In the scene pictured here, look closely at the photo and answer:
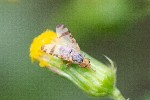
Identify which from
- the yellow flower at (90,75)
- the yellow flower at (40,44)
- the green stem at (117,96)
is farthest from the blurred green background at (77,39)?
the green stem at (117,96)

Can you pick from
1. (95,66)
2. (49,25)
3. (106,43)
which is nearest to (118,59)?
(106,43)

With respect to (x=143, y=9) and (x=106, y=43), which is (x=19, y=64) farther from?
(x=143, y=9)

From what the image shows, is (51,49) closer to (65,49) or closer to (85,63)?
(65,49)

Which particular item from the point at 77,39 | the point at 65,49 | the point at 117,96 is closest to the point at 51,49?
the point at 65,49

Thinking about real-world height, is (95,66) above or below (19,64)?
below

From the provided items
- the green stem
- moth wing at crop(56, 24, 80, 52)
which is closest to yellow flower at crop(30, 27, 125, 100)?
the green stem

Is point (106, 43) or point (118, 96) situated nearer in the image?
point (118, 96)
